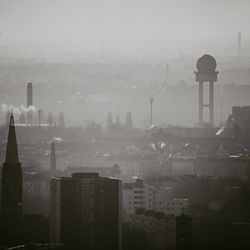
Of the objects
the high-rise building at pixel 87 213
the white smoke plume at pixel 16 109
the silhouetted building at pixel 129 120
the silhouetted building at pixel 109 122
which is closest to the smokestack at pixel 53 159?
the white smoke plume at pixel 16 109

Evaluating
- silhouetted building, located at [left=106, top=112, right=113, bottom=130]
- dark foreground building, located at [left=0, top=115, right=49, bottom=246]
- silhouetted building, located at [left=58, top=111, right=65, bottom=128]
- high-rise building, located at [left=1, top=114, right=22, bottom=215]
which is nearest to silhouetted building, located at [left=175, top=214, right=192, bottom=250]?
dark foreground building, located at [left=0, top=115, right=49, bottom=246]

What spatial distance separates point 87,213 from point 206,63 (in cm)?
4626

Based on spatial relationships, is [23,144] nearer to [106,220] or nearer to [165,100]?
[165,100]

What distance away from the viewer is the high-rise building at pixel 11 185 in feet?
137

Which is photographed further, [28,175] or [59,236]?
[28,175]

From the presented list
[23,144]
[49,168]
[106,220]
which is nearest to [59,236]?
[106,220]

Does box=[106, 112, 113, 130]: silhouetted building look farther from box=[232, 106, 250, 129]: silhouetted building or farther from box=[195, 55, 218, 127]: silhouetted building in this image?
box=[232, 106, 250, 129]: silhouetted building

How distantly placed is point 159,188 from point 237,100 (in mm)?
38352

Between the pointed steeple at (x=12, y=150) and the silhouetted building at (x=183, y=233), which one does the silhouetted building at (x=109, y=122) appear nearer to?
the pointed steeple at (x=12, y=150)

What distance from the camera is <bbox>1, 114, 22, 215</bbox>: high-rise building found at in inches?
1647

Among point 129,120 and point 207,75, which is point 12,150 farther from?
point 207,75

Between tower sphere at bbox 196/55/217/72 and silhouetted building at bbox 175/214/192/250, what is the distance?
4462cm

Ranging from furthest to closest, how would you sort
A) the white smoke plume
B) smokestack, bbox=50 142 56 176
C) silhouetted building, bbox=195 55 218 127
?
silhouetted building, bbox=195 55 218 127 → the white smoke plume → smokestack, bbox=50 142 56 176

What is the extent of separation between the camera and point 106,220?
3994cm
